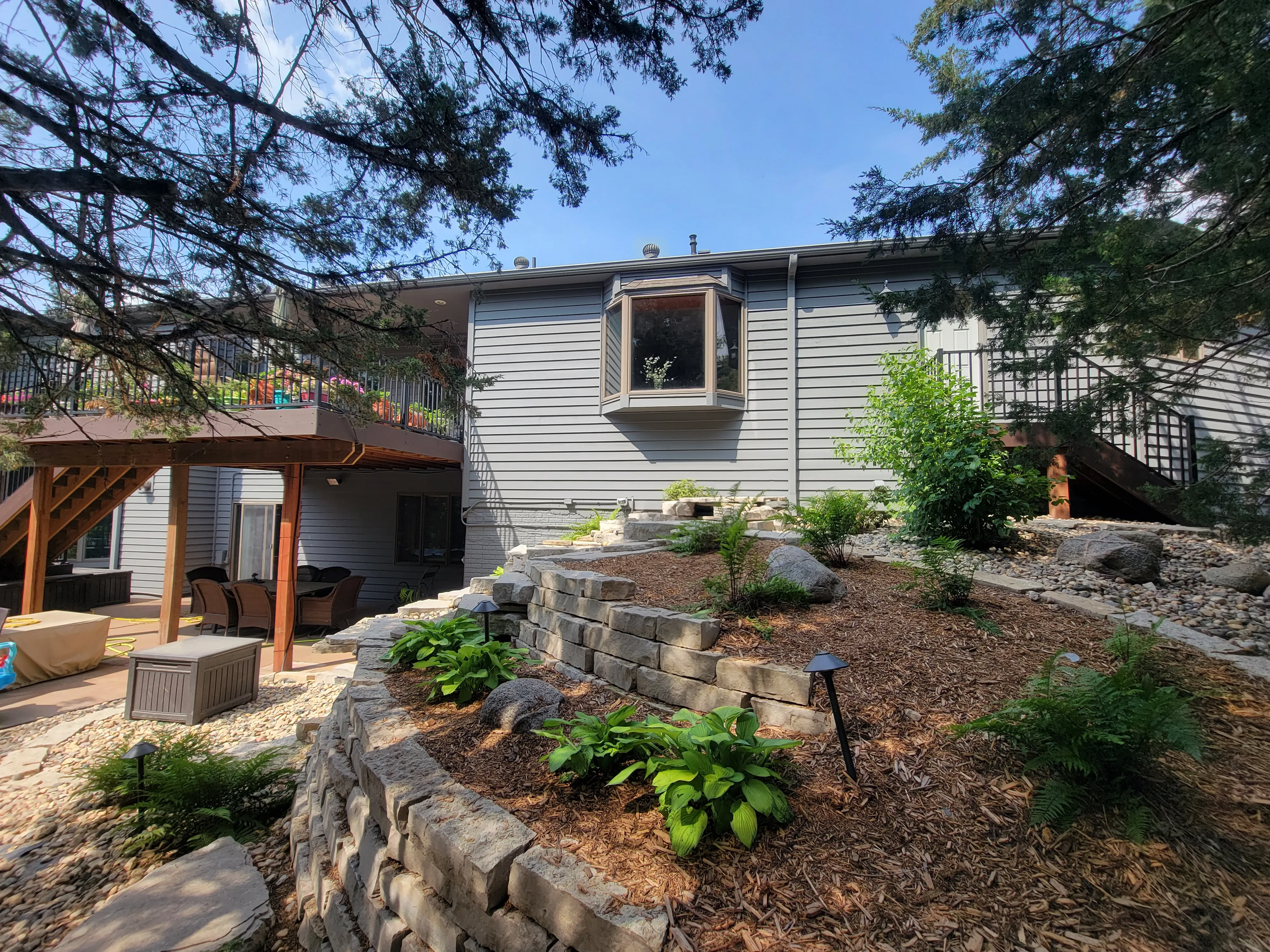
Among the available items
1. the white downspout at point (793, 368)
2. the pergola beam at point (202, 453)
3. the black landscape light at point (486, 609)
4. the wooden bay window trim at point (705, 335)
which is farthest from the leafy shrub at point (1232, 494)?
the pergola beam at point (202, 453)

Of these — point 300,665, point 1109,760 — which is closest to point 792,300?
point 1109,760

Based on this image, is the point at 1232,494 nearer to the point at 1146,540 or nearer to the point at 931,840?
the point at 1146,540

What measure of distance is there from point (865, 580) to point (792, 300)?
5871 millimetres

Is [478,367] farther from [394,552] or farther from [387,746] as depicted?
[387,746]

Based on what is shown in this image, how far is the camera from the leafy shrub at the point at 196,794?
3666mm

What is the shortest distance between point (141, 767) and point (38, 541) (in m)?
8.17

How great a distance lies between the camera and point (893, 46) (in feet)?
15.3

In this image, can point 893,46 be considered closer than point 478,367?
Yes

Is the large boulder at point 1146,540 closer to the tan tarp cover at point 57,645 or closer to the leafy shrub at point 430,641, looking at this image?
the leafy shrub at point 430,641

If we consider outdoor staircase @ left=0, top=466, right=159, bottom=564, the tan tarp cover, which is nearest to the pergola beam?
outdoor staircase @ left=0, top=466, right=159, bottom=564

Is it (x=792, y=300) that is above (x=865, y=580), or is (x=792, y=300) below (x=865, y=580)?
above

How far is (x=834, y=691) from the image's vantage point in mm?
2184

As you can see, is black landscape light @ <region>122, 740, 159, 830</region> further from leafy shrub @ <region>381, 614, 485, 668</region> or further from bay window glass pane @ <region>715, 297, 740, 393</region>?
bay window glass pane @ <region>715, 297, 740, 393</region>

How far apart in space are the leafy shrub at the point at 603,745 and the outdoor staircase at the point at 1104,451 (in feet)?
18.8
